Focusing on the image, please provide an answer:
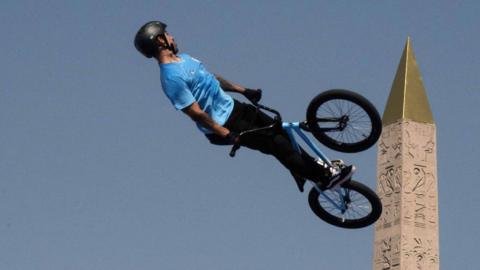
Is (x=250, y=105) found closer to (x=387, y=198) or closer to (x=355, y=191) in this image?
(x=355, y=191)

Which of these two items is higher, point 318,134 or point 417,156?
point 417,156

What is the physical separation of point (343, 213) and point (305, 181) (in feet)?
2.15

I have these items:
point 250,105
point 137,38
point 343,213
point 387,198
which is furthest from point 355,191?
point 387,198

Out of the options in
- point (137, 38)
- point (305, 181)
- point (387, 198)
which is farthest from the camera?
point (387, 198)

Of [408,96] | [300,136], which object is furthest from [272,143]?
[408,96]

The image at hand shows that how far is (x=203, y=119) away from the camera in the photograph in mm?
13711

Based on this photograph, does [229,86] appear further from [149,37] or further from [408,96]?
[408,96]

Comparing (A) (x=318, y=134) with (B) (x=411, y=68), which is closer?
(A) (x=318, y=134)

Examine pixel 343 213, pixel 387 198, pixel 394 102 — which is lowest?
pixel 343 213

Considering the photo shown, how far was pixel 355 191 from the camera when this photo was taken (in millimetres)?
14969

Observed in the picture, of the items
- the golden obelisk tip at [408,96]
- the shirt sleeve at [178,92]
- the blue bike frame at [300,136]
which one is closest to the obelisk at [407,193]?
the golden obelisk tip at [408,96]

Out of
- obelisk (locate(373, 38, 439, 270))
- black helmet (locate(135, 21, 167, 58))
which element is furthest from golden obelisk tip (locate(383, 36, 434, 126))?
black helmet (locate(135, 21, 167, 58))

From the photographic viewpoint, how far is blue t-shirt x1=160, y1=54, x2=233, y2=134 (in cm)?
1362

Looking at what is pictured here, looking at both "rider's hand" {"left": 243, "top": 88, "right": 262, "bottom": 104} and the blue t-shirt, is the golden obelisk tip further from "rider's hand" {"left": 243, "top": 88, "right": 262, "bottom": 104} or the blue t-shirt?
the blue t-shirt
